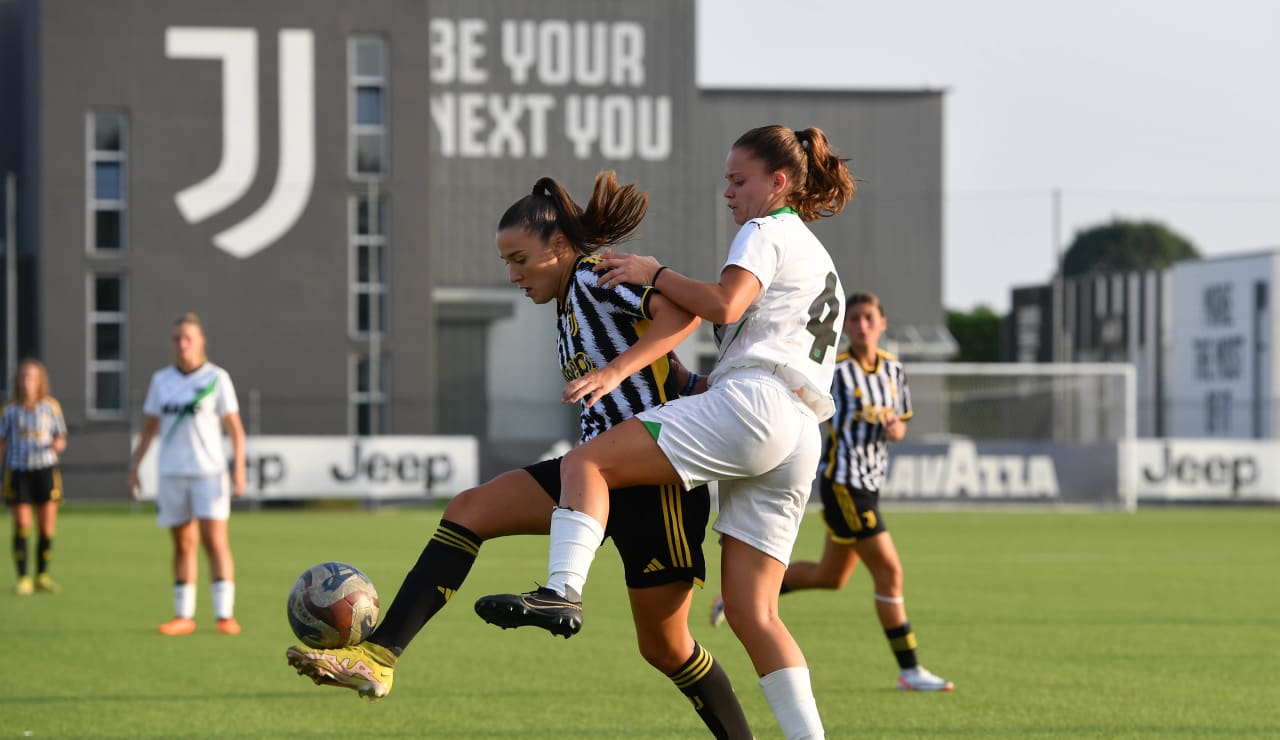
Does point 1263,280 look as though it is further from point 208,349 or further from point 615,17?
point 208,349

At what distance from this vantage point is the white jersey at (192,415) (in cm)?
1080

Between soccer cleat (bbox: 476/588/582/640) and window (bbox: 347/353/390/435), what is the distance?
2802 cm

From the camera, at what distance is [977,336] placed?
6294cm

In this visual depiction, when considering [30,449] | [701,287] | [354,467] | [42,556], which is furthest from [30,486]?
[354,467]

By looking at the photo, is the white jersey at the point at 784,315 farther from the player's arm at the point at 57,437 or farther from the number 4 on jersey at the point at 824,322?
the player's arm at the point at 57,437

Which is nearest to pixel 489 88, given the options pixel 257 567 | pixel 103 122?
pixel 103 122

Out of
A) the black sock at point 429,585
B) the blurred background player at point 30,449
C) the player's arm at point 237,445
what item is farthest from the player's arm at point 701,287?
the blurred background player at point 30,449

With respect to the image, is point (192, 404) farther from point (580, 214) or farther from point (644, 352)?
point (644, 352)

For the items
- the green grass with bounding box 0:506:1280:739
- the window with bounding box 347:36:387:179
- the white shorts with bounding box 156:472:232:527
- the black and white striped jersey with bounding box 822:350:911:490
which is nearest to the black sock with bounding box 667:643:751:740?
the green grass with bounding box 0:506:1280:739

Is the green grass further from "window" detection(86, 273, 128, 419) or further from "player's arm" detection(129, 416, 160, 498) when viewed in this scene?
"window" detection(86, 273, 128, 419)

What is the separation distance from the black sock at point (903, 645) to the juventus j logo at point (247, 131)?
83.4ft

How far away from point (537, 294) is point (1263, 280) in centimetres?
3482

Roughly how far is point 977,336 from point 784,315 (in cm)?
5932

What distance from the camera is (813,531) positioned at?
22.5m
